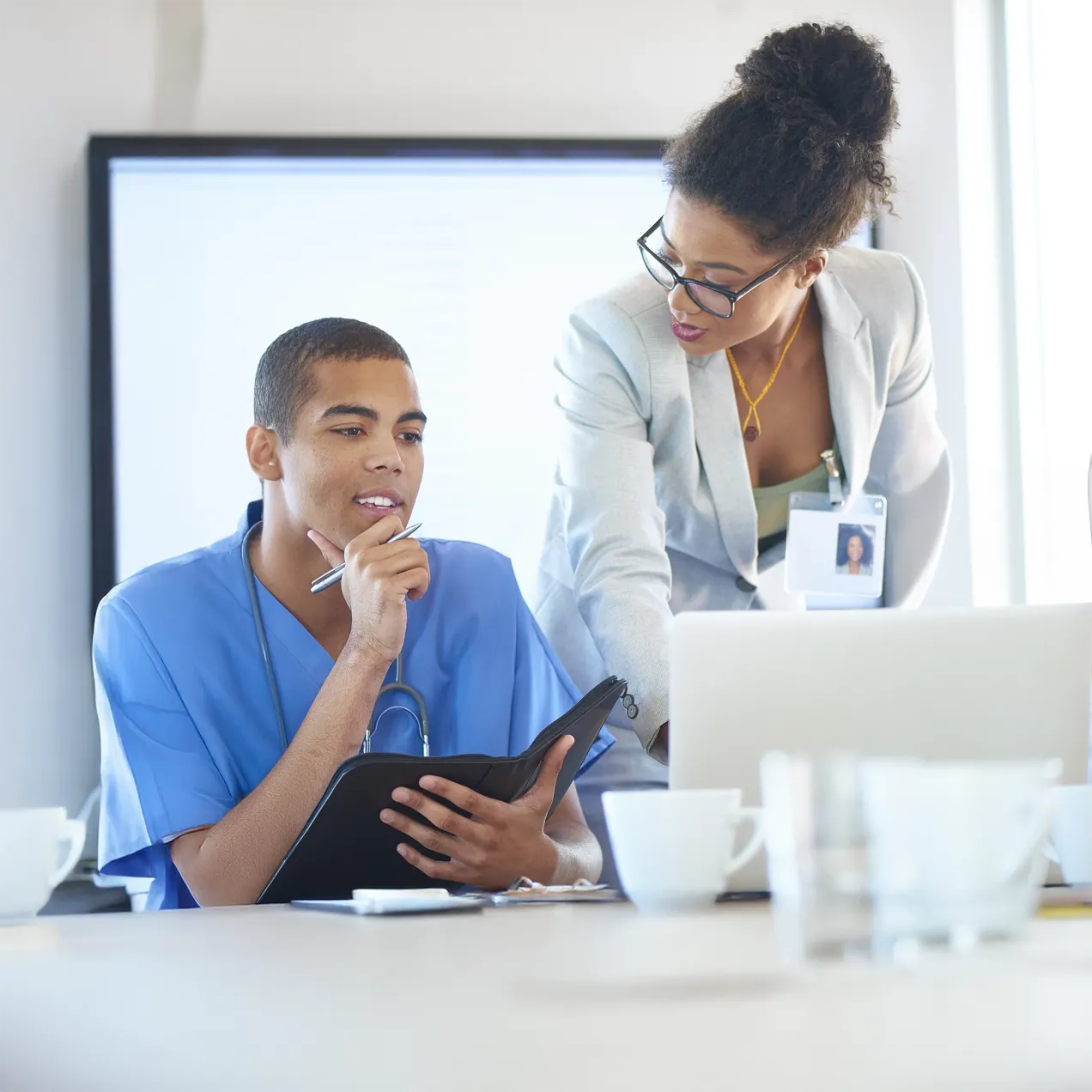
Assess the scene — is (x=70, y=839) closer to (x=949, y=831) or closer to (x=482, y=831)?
(x=482, y=831)

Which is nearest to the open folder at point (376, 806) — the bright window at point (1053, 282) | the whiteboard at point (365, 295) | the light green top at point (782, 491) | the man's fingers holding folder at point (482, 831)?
the man's fingers holding folder at point (482, 831)

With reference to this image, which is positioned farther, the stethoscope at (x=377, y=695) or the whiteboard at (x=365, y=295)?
the whiteboard at (x=365, y=295)

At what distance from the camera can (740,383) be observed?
208cm

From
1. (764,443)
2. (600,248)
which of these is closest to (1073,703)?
(764,443)

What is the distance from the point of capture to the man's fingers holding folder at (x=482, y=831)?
1271mm

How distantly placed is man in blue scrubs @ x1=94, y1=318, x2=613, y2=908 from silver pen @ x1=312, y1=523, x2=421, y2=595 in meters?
0.01

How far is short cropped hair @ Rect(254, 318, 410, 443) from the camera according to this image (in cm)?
185

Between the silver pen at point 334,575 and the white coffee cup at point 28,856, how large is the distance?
782mm

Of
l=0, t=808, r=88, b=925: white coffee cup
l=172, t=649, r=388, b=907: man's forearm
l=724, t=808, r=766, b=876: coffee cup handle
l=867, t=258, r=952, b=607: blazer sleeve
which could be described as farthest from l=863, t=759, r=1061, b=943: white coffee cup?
l=867, t=258, r=952, b=607: blazer sleeve

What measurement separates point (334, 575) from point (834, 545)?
0.77 meters

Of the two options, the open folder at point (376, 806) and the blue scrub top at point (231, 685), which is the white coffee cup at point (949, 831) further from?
the blue scrub top at point (231, 685)

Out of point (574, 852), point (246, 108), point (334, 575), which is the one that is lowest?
point (574, 852)

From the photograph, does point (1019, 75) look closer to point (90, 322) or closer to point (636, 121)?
point (636, 121)

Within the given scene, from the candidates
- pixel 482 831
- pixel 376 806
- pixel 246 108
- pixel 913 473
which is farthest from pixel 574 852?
pixel 246 108
